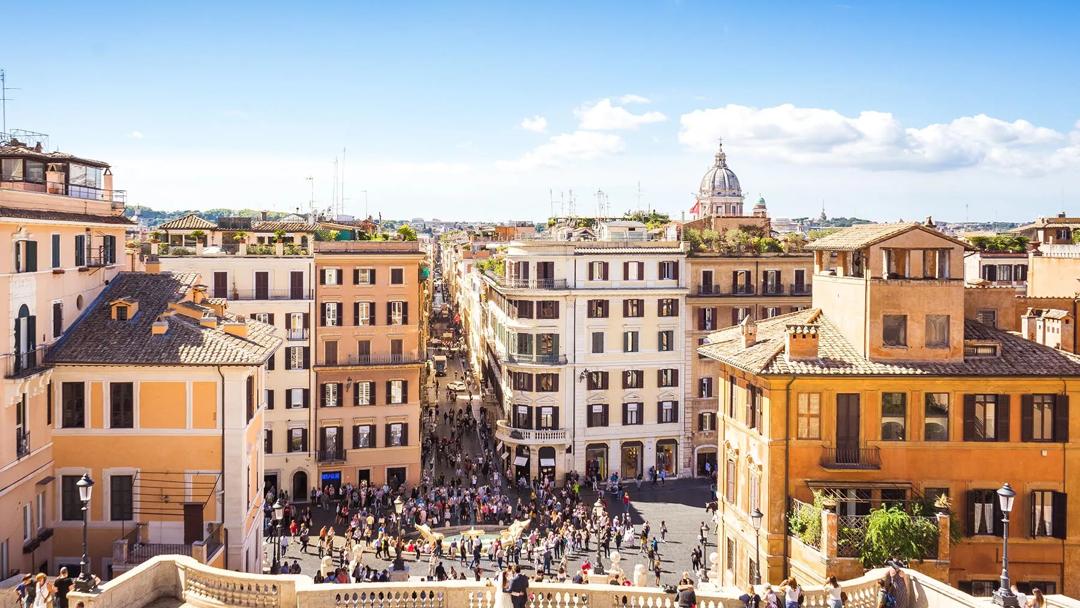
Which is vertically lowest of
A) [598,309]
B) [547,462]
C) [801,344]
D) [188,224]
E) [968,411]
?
[547,462]

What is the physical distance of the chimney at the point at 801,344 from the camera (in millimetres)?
29406

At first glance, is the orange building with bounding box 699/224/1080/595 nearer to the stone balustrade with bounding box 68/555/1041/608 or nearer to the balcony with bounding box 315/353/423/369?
the stone balustrade with bounding box 68/555/1041/608

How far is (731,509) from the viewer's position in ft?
109

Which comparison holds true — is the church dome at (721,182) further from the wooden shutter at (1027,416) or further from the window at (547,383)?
the wooden shutter at (1027,416)

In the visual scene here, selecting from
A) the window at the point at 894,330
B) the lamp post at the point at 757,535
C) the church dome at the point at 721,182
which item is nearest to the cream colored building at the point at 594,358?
the lamp post at the point at 757,535

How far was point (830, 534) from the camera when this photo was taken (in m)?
26.6

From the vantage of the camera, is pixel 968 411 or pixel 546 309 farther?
pixel 546 309

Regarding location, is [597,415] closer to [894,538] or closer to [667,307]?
[667,307]

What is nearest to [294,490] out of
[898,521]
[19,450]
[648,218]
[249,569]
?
[249,569]

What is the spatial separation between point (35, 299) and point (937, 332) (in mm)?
26101

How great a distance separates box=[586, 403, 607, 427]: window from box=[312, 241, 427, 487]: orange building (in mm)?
10260

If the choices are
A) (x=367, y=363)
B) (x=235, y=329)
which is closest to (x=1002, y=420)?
(x=235, y=329)

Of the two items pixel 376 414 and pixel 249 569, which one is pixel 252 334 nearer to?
pixel 249 569

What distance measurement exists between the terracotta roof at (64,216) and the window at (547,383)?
2773 cm
